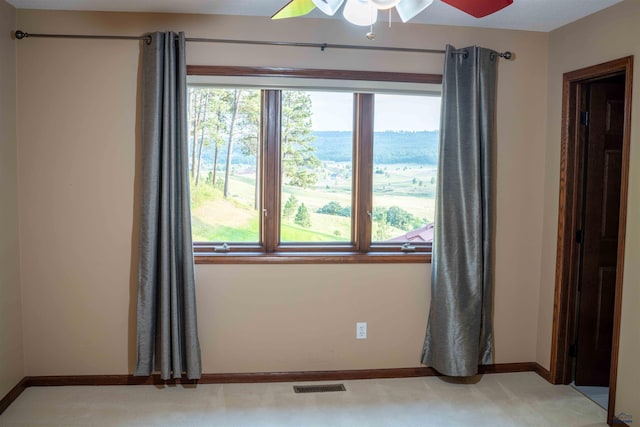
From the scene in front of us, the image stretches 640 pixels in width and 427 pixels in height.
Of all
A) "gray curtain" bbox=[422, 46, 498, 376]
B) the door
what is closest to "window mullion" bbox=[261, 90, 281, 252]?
"gray curtain" bbox=[422, 46, 498, 376]

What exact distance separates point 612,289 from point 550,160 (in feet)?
3.03

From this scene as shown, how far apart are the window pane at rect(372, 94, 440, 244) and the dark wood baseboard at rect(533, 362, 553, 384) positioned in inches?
45.2

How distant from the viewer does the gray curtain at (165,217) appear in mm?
3215

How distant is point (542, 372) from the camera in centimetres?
371

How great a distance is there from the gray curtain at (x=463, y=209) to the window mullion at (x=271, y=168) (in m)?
1.03

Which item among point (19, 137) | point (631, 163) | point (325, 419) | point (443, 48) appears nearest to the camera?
point (631, 163)

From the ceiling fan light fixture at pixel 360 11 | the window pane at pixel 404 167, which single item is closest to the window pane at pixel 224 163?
the window pane at pixel 404 167

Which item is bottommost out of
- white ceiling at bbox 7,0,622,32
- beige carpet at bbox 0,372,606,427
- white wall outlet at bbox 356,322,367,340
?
beige carpet at bbox 0,372,606,427

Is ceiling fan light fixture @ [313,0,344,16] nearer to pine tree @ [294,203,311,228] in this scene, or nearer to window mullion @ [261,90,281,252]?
window mullion @ [261,90,281,252]

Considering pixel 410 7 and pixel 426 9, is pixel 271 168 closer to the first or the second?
pixel 426 9

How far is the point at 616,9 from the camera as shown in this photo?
9.90ft

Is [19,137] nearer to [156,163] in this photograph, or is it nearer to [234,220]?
[156,163]

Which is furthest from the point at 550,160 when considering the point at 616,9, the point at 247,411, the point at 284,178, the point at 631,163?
the point at 247,411

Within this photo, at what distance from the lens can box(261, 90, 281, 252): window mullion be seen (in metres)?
3.51
